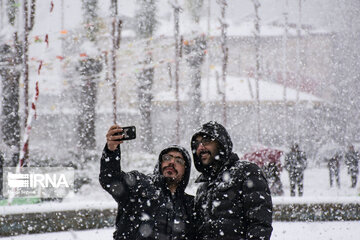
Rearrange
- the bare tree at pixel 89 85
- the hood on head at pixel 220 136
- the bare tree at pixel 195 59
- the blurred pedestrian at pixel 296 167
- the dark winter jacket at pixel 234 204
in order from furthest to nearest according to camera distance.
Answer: the bare tree at pixel 195 59 → the bare tree at pixel 89 85 → the blurred pedestrian at pixel 296 167 → the hood on head at pixel 220 136 → the dark winter jacket at pixel 234 204

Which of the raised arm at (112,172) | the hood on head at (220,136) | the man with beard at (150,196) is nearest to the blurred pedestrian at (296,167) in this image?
the hood on head at (220,136)

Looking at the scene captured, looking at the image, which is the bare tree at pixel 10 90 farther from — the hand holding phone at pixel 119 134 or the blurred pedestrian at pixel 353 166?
the blurred pedestrian at pixel 353 166

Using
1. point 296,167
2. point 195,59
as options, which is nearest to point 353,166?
point 296,167

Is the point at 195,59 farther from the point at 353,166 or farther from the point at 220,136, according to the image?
the point at 220,136

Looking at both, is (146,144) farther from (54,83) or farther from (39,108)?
(54,83)

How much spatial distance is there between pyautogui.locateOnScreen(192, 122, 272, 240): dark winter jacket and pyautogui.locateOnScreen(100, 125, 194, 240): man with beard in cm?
19

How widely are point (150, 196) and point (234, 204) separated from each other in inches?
24.2

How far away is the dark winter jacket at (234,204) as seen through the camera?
8.58 feet

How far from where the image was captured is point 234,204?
9.02 ft

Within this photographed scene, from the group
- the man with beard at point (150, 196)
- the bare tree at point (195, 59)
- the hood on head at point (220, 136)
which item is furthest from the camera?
the bare tree at point (195, 59)

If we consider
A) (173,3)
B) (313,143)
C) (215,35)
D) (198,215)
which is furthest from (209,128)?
(215,35)

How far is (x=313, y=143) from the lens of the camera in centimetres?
2466

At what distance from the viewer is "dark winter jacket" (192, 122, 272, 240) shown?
103 inches

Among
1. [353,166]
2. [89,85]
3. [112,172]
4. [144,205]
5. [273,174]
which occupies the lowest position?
[353,166]
